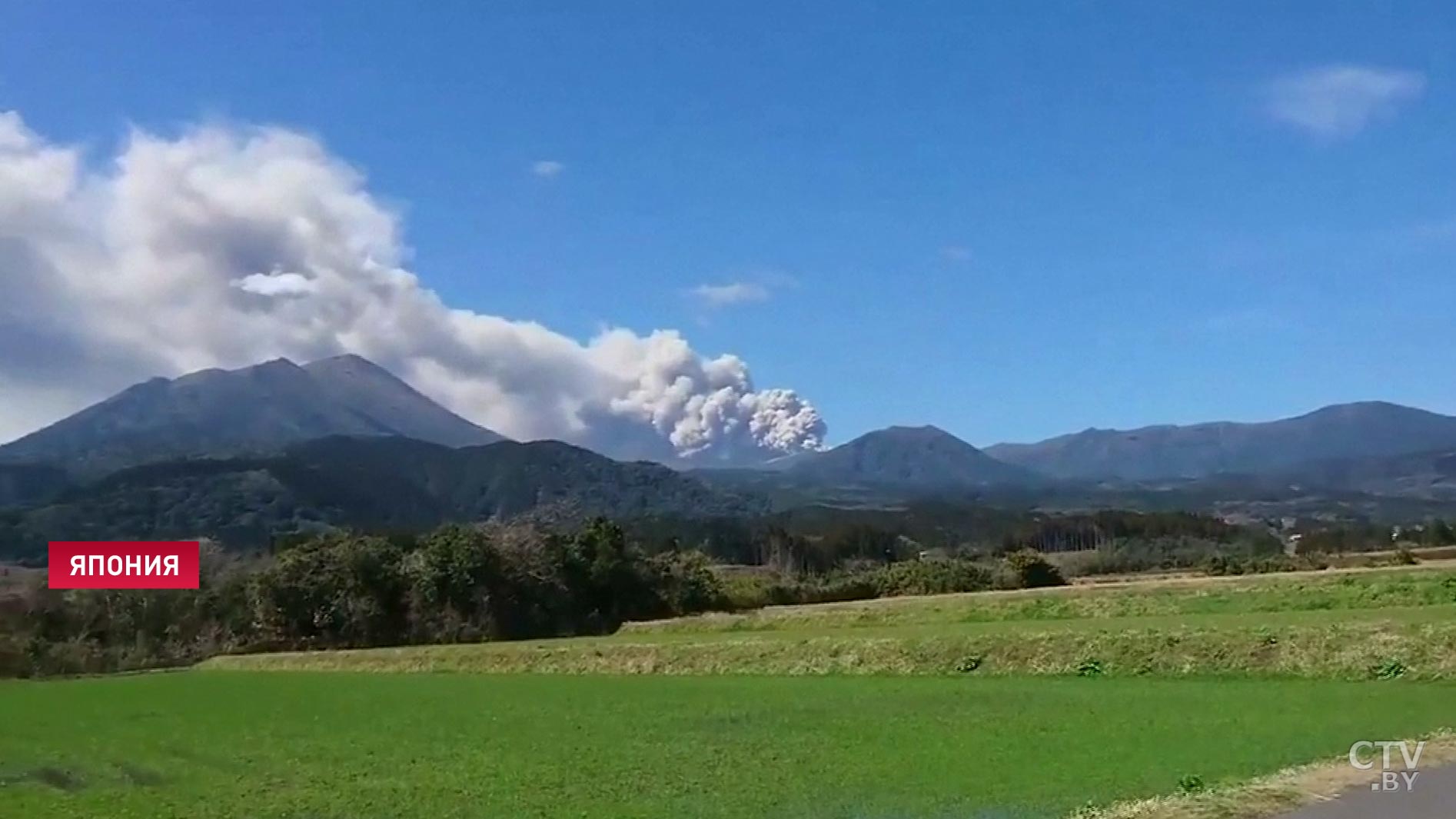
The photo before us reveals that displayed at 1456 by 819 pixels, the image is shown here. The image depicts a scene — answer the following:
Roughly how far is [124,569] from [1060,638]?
69.6 metres

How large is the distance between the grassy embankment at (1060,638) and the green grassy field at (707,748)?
1.93 meters

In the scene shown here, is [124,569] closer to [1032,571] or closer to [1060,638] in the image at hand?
[1032,571]

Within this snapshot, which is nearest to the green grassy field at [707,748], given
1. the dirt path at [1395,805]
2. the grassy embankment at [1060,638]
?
the grassy embankment at [1060,638]

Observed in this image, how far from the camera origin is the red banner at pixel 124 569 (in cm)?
8806

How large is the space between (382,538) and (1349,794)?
79560mm

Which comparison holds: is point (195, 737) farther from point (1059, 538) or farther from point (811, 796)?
point (1059, 538)

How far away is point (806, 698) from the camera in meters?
37.1

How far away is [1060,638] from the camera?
43.1 meters

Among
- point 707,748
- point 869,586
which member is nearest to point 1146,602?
point 869,586

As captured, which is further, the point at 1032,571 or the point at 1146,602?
the point at 1032,571

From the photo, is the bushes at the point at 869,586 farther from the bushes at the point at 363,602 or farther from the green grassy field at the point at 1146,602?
the green grassy field at the point at 1146,602

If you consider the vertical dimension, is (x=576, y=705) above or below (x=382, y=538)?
below

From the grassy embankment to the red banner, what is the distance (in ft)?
40.8

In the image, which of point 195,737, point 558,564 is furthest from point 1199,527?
point 195,737
